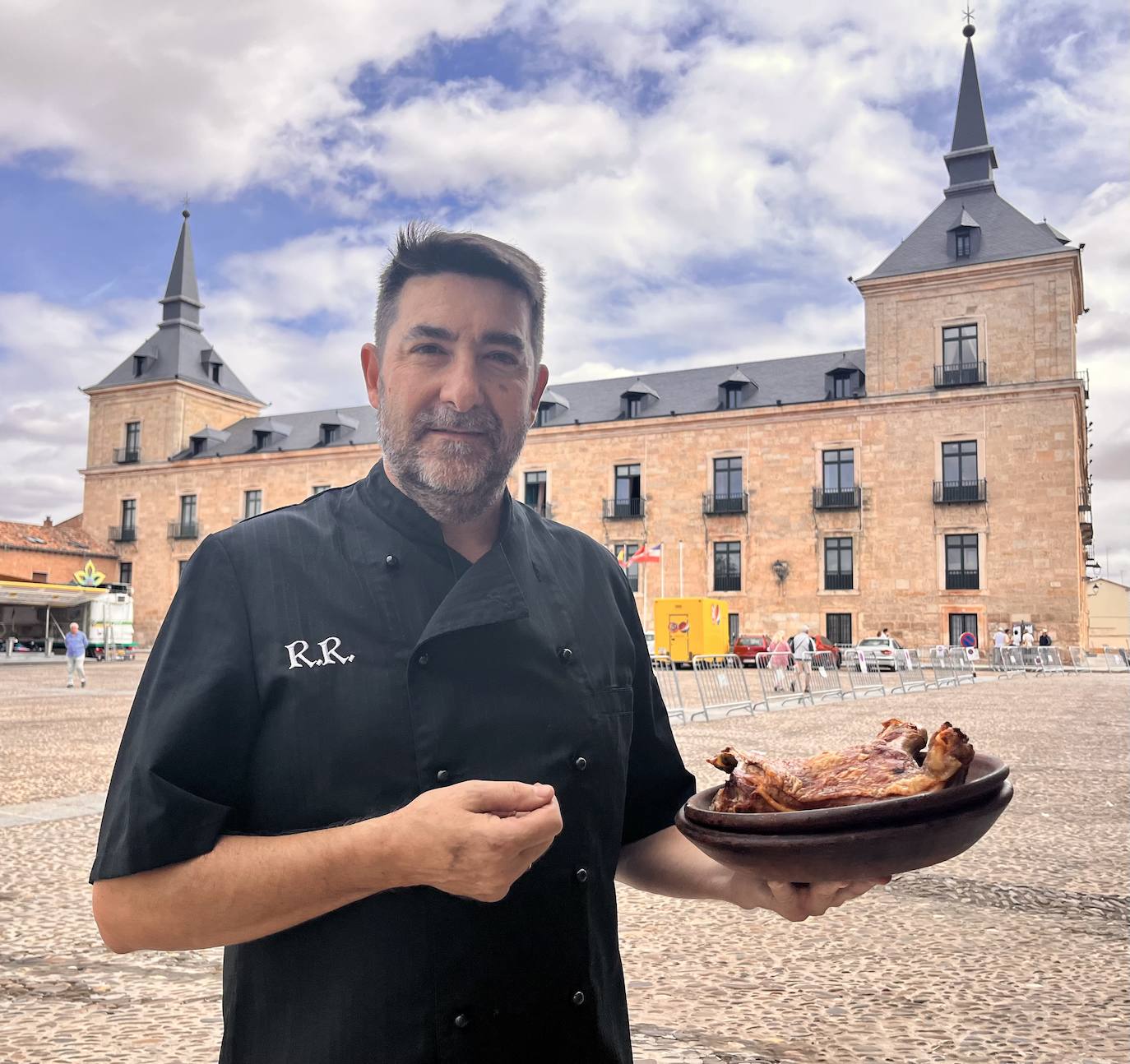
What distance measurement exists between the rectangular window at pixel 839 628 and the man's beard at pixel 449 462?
3269cm

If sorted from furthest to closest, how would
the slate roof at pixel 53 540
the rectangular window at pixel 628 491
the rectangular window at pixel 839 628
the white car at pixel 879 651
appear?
the slate roof at pixel 53 540 → the rectangular window at pixel 628 491 → the rectangular window at pixel 839 628 → the white car at pixel 879 651

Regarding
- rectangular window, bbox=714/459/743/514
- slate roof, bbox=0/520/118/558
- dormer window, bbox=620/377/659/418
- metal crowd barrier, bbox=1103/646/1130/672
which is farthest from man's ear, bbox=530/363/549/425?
slate roof, bbox=0/520/118/558

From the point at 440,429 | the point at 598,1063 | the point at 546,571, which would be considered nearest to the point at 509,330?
the point at 440,429

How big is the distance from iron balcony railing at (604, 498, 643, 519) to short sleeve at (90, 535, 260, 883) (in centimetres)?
3593

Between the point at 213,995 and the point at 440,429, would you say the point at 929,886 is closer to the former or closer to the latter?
the point at 213,995

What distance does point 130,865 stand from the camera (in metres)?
1.22

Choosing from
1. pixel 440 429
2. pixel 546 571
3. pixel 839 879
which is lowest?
pixel 839 879

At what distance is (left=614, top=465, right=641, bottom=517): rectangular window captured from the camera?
37.4m

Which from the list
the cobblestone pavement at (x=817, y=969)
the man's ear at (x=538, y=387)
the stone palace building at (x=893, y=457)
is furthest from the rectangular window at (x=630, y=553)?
the man's ear at (x=538, y=387)

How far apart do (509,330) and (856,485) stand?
1318 inches

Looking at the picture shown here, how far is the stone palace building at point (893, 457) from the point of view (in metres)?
31.3

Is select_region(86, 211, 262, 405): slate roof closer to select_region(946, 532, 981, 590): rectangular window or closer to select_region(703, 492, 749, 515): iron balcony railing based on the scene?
select_region(703, 492, 749, 515): iron balcony railing

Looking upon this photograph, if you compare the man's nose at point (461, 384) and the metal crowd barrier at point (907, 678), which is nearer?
the man's nose at point (461, 384)

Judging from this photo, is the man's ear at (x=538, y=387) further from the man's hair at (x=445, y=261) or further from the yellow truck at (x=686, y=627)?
the yellow truck at (x=686, y=627)
